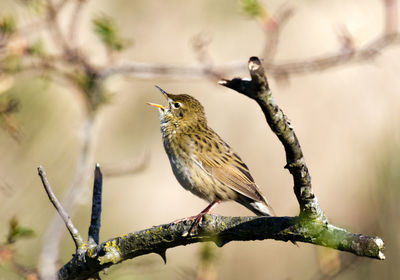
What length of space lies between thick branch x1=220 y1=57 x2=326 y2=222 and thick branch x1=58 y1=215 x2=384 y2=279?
9 centimetres

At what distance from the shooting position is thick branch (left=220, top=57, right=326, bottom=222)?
231 centimetres

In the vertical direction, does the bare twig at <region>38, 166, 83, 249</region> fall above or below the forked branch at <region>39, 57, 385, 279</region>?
above

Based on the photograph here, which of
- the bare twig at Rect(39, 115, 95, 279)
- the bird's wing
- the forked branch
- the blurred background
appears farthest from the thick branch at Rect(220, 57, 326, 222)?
the bird's wing

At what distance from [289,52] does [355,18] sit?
1179 mm

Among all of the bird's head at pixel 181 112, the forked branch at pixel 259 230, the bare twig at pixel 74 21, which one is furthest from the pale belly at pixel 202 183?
the forked branch at pixel 259 230

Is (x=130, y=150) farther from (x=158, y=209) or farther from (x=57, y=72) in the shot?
(x=57, y=72)

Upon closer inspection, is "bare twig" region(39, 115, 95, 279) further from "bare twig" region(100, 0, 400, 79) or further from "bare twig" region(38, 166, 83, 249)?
"bare twig" region(100, 0, 400, 79)

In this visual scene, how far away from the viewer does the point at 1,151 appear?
6410 mm

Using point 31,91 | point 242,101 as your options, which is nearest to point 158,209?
point 242,101

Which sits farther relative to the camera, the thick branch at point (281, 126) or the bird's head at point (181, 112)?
the bird's head at point (181, 112)

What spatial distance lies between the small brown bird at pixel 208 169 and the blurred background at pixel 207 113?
396mm

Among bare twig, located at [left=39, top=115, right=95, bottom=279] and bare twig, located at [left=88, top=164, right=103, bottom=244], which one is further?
bare twig, located at [left=88, top=164, right=103, bottom=244]

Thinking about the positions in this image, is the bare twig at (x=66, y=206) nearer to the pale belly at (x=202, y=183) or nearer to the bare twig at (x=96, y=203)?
the bare twig at (x=96, y=203)

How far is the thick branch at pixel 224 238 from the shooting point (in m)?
2.58
